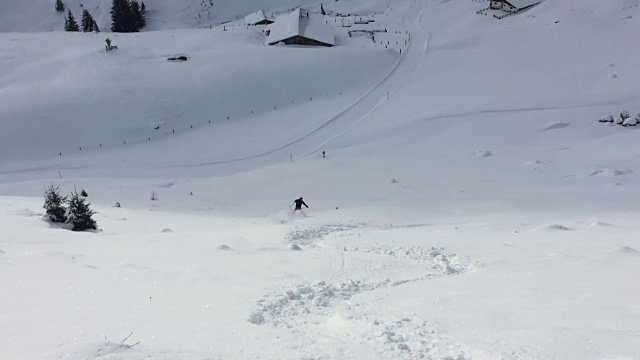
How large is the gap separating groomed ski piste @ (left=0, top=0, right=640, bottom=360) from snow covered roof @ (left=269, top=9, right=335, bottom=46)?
9.65ft

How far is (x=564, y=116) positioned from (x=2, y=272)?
118 feet

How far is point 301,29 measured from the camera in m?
62.7

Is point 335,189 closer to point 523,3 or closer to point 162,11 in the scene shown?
point 523,3

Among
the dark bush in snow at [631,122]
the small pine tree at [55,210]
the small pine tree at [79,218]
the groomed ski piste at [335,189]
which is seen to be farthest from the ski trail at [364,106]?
the small pine tree at [79,218]

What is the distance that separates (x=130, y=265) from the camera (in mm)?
10562

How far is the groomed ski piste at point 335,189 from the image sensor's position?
24.0 ft

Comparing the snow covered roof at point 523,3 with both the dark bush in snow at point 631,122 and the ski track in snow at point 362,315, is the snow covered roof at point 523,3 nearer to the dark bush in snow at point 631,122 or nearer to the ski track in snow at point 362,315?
the dark bush in snow at point 631,122

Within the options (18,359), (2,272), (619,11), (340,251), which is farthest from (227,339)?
(619,11)

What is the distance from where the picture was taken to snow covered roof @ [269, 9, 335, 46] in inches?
2398

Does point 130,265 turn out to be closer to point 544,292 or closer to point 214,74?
point 544,292

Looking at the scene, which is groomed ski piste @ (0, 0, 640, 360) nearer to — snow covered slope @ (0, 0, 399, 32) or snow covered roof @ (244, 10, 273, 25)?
snow covered roof @ (244, 10, 273, 25)

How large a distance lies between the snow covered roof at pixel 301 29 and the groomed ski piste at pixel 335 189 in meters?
2.94

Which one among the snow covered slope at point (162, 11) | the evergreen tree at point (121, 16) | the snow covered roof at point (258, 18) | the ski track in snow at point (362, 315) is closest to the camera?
the ski track in snow at point (362, 315)

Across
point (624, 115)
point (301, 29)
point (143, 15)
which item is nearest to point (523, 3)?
point (301, 29)
